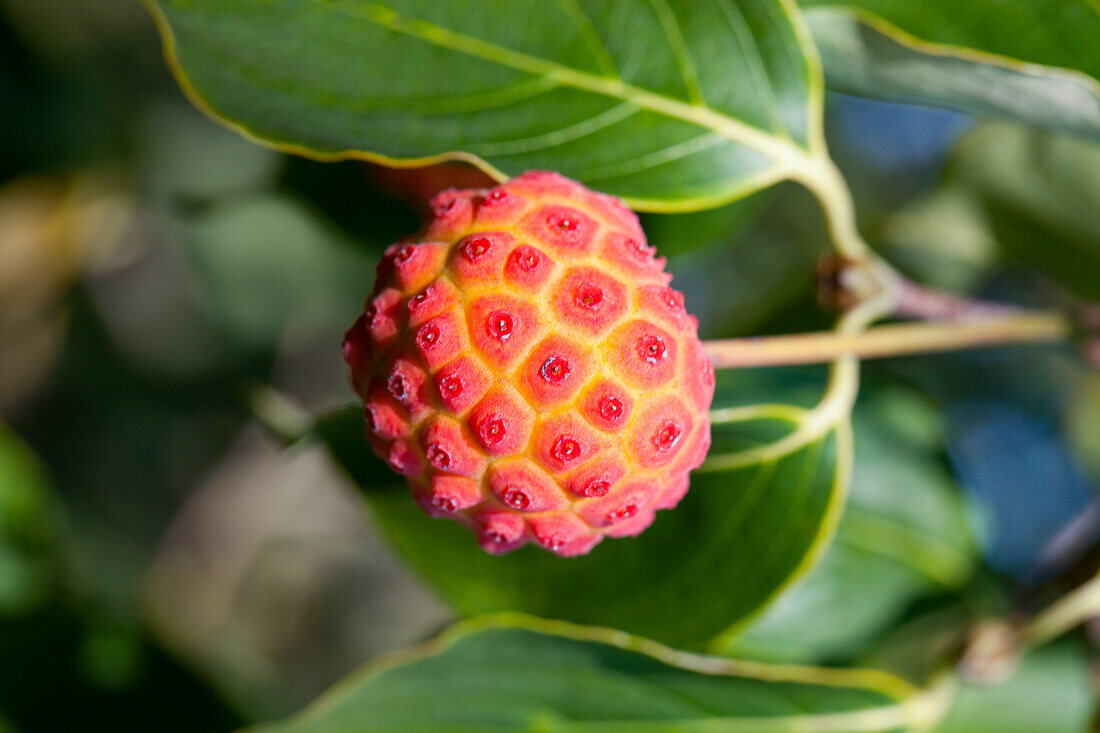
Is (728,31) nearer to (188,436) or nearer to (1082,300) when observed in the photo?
(1082,300)

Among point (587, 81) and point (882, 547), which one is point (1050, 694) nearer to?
point (882, 547)

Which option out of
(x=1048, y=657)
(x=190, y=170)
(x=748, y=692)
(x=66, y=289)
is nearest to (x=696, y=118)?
(x=748, y=692)

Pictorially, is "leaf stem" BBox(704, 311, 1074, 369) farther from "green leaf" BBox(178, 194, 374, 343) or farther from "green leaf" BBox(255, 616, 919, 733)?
"green leaf" BBox(178, 194, 374, 343)

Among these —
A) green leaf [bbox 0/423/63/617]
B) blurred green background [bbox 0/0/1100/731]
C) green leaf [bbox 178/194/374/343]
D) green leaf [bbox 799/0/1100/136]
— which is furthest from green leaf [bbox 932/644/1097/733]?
green leaf [bbox 0/423/63/617]

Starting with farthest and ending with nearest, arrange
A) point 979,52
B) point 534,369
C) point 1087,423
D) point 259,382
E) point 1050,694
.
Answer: point 259,382
point 1087,423
point 1050,694
point 979,52
point 534,369

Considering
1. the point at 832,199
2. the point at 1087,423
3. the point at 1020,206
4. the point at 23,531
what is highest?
→ the point at 832,199

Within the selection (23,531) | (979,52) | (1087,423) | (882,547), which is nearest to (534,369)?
(979,52)

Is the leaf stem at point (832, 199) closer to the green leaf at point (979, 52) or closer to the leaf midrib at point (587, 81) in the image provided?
the leaf midrib at point (587, 81)
